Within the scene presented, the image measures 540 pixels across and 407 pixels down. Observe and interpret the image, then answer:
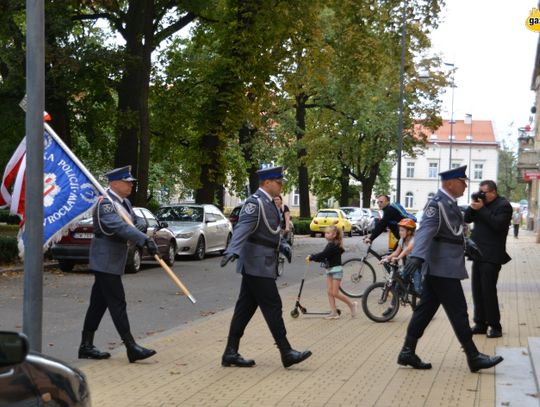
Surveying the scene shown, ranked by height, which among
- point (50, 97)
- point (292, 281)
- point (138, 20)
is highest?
point (138, 20)

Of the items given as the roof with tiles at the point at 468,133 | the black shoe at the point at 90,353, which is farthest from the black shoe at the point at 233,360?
the roof with tiles at the point at 468,133

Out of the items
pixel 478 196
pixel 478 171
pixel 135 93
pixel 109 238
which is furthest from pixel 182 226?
pixel 478 171

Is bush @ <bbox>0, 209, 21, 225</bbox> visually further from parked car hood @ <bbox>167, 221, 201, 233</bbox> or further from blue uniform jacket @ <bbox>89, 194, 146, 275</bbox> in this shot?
blue uniform jacket @ <bbox>89, 194, 146, 275</bbox>

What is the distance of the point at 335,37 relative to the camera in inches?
1331

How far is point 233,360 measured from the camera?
9398mm

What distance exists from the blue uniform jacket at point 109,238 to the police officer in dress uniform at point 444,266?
2591 mm

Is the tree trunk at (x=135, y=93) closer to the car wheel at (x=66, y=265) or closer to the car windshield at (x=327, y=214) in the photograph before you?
the car wheel at (x=66, y=265)

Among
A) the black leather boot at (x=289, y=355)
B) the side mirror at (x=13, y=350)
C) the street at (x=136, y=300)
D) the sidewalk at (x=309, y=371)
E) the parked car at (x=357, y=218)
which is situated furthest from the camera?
the parked car at (x=357, y=218)

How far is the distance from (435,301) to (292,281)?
11.9m

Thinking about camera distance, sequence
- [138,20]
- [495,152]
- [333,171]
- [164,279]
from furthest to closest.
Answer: [495,152] < [333,171] < [138,20] < [164,279]

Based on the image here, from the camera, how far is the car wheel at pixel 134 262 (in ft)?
71.2

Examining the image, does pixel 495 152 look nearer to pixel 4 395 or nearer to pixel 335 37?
pixel 335 37

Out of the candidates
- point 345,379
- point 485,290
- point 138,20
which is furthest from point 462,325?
point 138,20

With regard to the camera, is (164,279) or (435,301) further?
(164,279)
